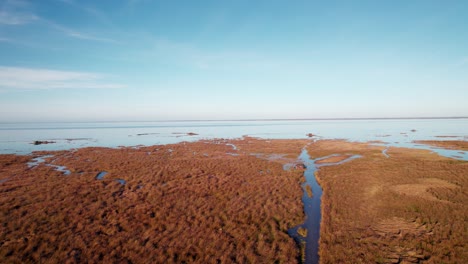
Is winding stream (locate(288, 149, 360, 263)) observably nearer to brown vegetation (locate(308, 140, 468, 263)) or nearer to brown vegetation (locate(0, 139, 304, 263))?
brown vegetation (locate(308, 140, 468, 263))

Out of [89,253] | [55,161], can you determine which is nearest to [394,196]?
[89,253]

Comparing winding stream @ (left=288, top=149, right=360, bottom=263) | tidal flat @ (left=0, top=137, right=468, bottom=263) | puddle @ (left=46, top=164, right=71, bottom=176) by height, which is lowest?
winding stream @ (left=288, top=149, right=360, bottom=263)

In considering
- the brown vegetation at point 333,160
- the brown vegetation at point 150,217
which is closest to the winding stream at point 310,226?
the brown vegetation at point 150,217

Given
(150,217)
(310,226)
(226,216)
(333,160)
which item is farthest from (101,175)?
(333,160)

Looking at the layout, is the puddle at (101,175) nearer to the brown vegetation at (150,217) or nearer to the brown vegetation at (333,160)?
the brown vegetation at (150,217)

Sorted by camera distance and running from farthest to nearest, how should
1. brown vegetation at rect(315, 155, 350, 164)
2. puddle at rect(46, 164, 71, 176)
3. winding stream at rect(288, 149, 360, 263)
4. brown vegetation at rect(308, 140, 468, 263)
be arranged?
brown vegetation at rect(315, 155, 350, 164) < puddle at rect(46, 164, 71, 176) < winding stream at rect(288, 149, 360, 263) < brown vegetation at rect(308, 140, 468, 263)

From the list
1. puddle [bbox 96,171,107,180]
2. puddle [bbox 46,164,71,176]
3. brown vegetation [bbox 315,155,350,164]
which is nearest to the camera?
puddle [bbox 96,171,107,180]

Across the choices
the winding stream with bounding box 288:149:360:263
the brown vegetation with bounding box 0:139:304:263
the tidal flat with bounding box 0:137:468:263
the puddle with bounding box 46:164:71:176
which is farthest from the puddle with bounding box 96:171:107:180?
the winding stream with bounding box 288:149:360:263
